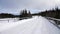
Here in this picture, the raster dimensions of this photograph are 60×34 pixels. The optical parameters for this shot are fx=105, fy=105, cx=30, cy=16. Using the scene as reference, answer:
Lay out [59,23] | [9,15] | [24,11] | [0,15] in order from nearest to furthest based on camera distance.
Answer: [59,23] → [0,15] → [9,15] → [24,11]

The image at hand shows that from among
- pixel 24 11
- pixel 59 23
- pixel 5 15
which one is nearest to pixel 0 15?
pixel 5 15

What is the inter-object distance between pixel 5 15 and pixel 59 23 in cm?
10537

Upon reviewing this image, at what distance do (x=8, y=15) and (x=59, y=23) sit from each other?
103886 mm

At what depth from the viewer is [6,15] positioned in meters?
117

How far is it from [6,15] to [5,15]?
112cm

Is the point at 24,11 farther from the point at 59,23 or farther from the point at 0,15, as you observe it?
the point at 59,23

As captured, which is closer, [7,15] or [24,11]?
[7,15]

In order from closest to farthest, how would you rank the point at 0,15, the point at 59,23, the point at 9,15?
the point at 59,23
the point at 0,15
the point at 9,15

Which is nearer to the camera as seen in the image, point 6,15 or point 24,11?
point 6,15

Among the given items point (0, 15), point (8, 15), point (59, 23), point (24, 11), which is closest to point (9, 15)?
point (8, 15)

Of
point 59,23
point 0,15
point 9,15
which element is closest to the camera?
point 59,23

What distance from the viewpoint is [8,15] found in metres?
117

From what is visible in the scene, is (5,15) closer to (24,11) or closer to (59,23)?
(24,11)

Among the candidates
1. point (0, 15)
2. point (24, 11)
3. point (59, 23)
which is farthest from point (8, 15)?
point (59, 23)
